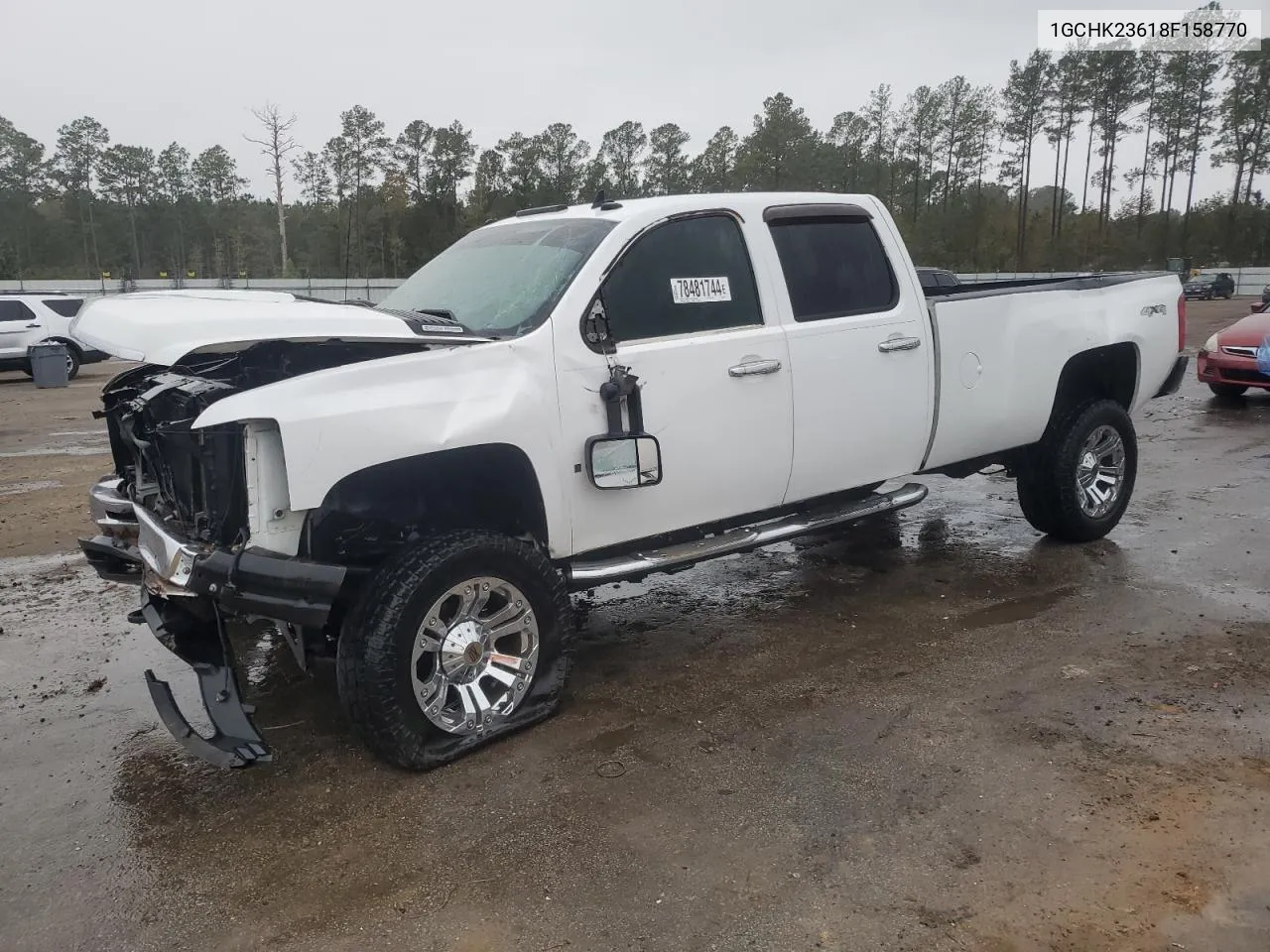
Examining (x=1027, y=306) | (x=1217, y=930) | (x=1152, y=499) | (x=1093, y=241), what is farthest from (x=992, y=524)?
(x=1093, y=241)

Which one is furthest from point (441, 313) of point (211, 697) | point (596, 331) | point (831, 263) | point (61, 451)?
point (61, 451)

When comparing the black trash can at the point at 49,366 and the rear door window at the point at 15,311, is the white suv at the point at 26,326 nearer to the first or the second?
the rear door window at the point at 15,311

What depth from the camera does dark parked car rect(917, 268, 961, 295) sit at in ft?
19.6

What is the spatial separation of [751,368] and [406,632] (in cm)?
186

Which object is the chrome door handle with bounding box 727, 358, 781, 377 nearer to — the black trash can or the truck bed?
the truck bed

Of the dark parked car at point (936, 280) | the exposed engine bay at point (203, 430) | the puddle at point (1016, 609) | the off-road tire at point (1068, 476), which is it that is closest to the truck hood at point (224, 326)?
the exposed engine bay at point (203, 430)

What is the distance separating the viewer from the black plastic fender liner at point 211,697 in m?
3.16

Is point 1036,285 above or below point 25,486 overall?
above

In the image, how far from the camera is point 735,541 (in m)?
4.21

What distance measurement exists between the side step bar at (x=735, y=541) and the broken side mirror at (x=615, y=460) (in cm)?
34

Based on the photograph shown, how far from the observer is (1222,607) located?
493 cm

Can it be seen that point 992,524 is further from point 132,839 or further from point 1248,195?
point 1248,195

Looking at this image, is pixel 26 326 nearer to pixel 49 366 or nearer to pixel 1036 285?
pixel 49 366

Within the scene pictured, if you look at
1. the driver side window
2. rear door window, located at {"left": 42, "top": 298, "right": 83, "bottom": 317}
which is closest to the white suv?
rear door window, located at {"left": 42, "top": 298, "right": 83, "bottom": 317}
